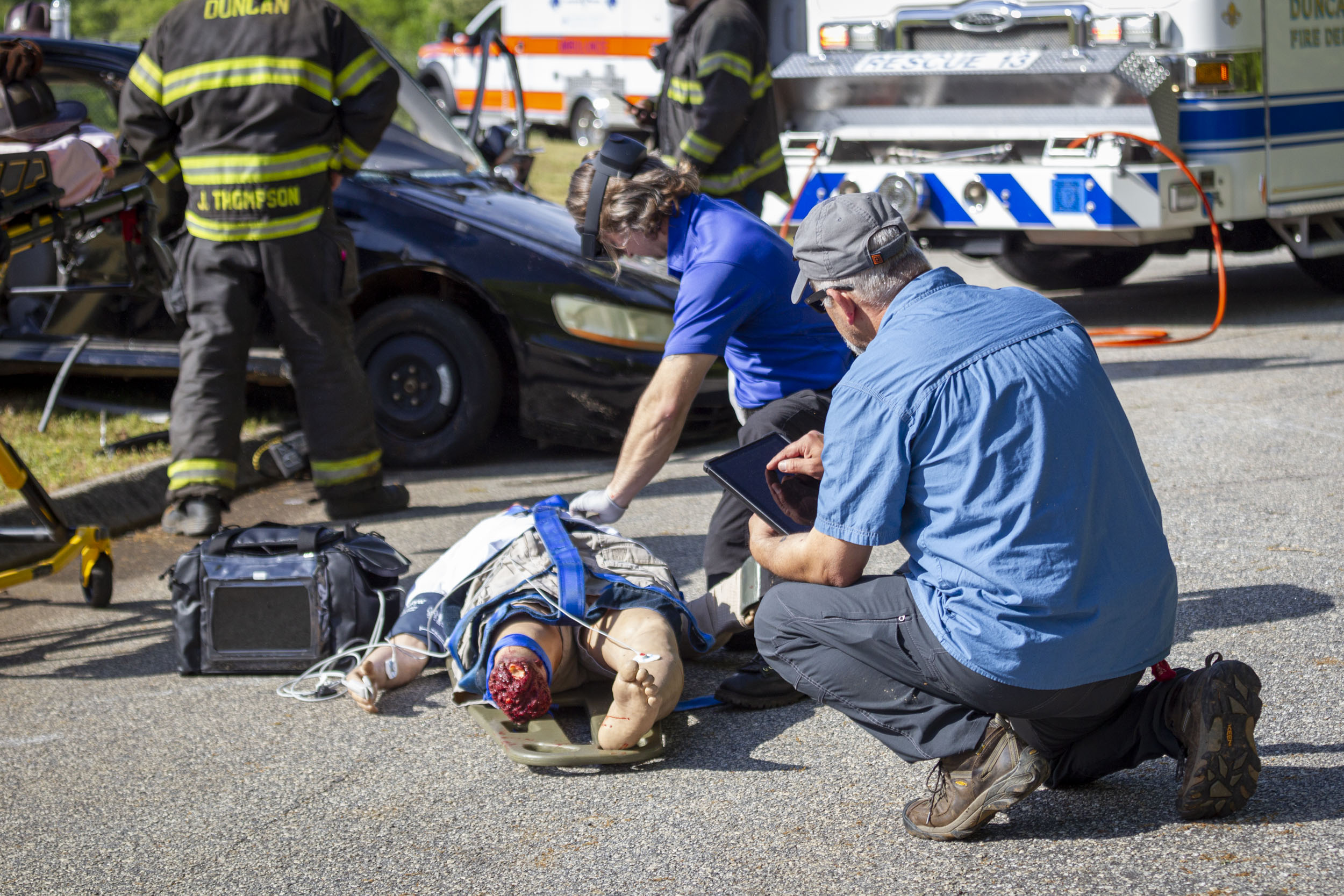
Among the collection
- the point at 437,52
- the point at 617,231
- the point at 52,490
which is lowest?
the point at 52,490

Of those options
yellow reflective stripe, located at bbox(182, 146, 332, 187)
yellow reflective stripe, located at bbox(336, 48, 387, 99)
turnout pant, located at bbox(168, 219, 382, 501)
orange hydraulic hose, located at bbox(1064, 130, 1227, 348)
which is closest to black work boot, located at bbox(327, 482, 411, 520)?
turnout pant, located at bbox(168, 219, 382, 501)

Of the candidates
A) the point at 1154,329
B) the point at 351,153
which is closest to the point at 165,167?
the point at 351,153

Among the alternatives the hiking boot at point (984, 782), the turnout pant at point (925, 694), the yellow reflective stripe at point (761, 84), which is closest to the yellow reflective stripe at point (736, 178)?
the yellow reflective stripe at point (761, 84)

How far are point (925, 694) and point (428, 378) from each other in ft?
11.6

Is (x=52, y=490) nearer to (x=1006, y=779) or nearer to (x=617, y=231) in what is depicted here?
(x=617, y=231)

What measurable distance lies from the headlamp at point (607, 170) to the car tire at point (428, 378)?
212 cm

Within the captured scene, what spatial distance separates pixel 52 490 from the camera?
5250mm

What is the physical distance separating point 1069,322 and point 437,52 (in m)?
19.8

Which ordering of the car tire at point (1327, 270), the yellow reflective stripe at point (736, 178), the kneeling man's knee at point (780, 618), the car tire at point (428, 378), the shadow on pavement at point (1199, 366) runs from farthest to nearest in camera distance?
1. the car tire at point (1327, 270)
2. the shadow on pavement at point (1199, 366)
3. the yellow reflective stripe at point (736, 178)
4. the car tire at point (428, 378)
5. the kneeling man's knee at point (780, 618)

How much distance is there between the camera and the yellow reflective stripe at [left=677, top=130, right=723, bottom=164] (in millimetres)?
6078

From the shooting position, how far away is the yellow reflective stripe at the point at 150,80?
16.4 ft

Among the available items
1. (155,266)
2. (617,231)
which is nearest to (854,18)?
(155,266)

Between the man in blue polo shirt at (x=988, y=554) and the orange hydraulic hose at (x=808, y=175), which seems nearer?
the man in blue polo shirt at (x=988, y=554)

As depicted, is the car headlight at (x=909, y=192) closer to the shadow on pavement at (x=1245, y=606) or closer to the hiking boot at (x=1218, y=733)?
the shadow on pavement at (x=1245, y=606)
